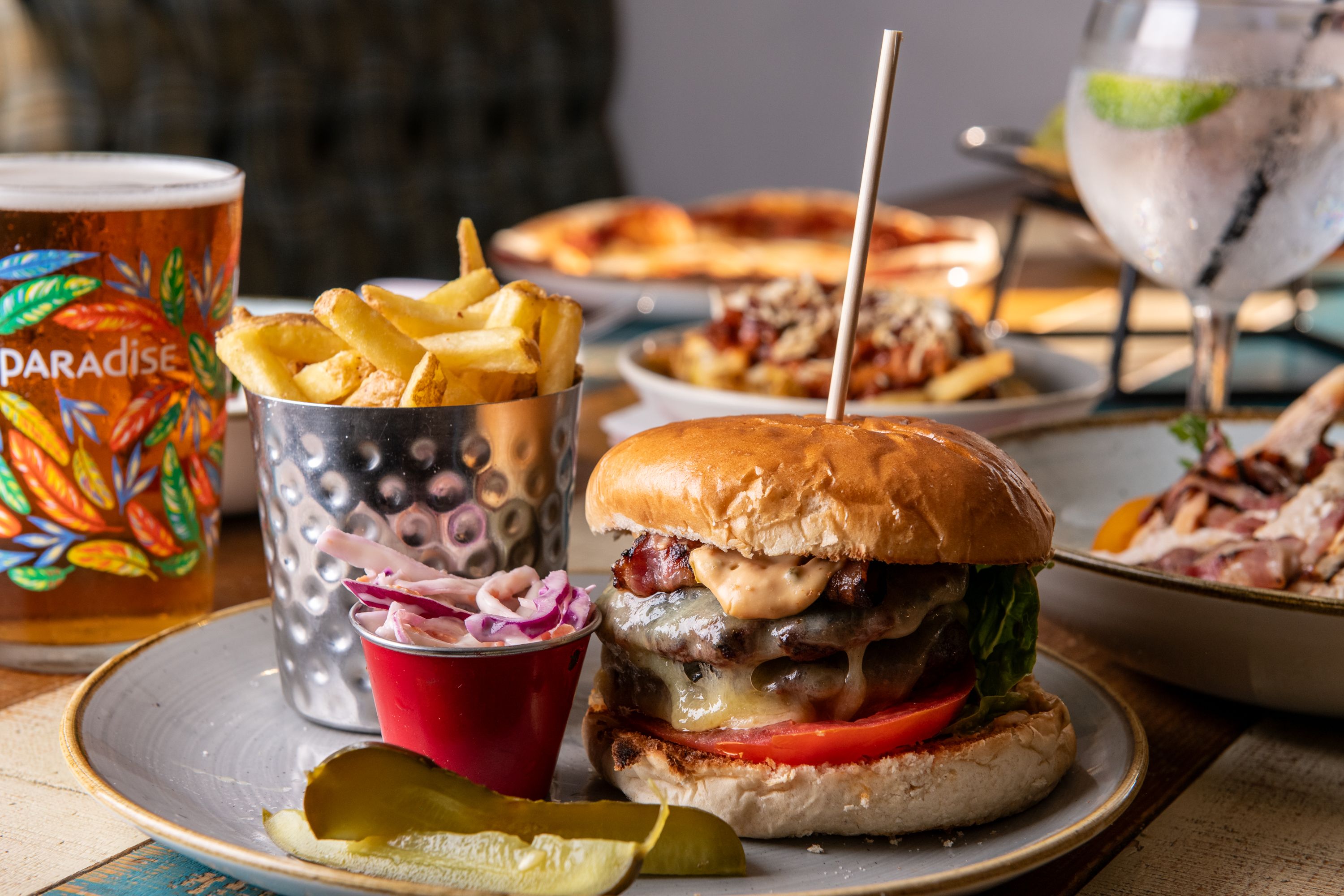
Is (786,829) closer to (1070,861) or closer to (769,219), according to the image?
(1070,861)

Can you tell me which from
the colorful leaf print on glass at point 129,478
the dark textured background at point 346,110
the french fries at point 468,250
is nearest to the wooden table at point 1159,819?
the colorful leaf print on glass at point 129,478

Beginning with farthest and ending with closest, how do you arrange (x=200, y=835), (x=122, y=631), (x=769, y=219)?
(x=769, y=219), (x=122, y=631), (x=200, y=835)

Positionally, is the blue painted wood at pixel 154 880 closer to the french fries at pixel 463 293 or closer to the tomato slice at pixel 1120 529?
the french fries at pixel 463 293

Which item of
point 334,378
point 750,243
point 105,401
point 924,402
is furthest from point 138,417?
point 750,243

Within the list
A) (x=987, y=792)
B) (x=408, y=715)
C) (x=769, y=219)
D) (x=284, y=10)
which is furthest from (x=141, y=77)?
(x=987, y=792)

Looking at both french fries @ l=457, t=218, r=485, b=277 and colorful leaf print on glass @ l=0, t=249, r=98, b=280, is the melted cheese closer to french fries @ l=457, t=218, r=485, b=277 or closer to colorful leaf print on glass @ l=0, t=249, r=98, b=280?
french fries @ l=457, t=218, r=485, b=277
